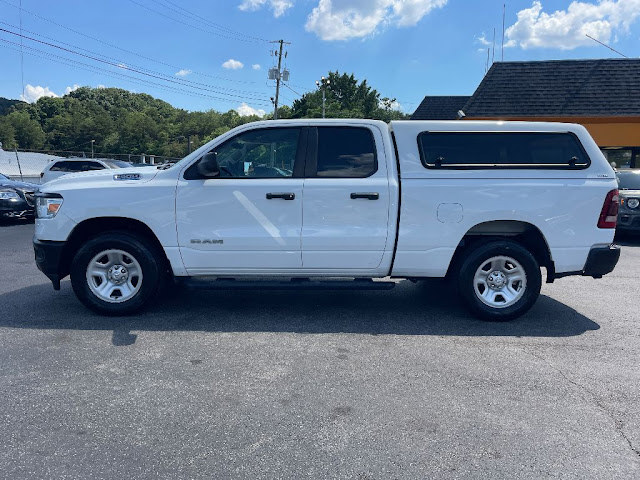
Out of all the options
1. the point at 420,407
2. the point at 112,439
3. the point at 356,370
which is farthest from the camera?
the point at 356,370

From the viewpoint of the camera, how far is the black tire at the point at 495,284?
4.91m

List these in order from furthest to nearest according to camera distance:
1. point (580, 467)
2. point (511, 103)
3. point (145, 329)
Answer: point (511, 103) → point (145, 329) → point (580, 467)

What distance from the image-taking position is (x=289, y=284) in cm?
489

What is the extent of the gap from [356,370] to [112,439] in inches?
70.3

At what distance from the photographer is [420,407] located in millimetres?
3193

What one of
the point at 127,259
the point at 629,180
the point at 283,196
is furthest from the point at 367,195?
the point at 629,180

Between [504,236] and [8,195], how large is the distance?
12.2 metres

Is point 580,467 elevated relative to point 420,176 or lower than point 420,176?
lower

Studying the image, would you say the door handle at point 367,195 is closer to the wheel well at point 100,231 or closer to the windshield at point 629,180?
the wheel well at point 100,231

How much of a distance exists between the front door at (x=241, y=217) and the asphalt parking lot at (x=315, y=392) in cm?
67

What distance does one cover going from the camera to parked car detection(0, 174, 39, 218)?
11906 mm

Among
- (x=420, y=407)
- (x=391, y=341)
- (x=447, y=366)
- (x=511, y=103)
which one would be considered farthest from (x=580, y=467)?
(x=511, y=103)

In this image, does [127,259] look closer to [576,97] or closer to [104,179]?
[104,179]

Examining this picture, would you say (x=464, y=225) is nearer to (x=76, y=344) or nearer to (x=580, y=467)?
(x=580, y=467)
